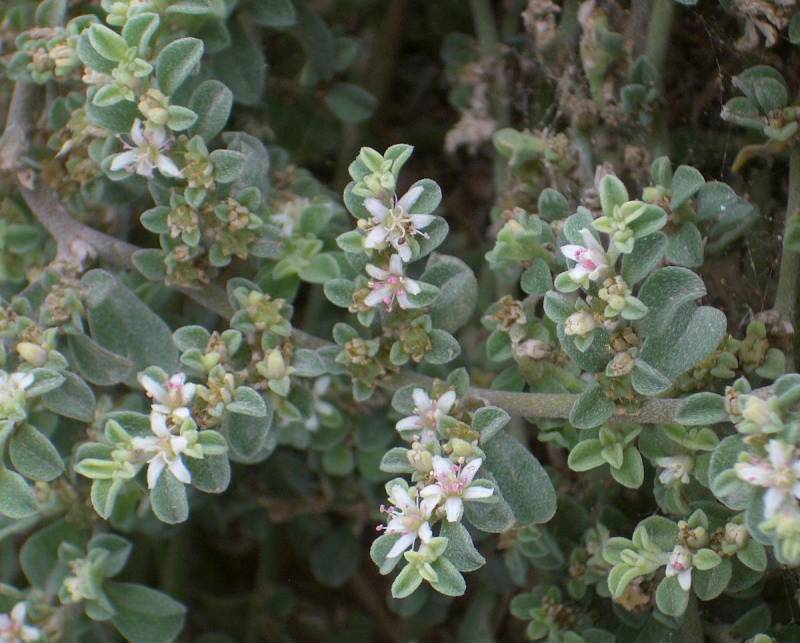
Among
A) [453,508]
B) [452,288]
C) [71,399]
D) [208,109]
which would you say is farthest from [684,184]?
[71,399]

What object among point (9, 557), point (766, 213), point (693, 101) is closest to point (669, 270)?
point (766, 213)

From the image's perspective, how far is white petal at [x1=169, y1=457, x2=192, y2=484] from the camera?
132 cm

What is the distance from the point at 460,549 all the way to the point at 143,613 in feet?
2.19

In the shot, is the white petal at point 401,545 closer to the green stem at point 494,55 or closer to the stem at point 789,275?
the stem at point 789,275

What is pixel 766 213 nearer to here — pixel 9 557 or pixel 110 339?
pixel 110 339

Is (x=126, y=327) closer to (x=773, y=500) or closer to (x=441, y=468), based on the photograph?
(x=441, y=468)

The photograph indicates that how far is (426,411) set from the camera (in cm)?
147

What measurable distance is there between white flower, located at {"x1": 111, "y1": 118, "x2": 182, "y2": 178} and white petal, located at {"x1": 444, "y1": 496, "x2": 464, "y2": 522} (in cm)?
61

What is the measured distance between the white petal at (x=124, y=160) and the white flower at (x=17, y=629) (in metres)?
0.70

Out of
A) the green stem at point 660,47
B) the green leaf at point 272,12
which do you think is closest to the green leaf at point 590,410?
the green stem at point 660,47

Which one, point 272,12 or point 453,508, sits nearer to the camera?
point 453,508

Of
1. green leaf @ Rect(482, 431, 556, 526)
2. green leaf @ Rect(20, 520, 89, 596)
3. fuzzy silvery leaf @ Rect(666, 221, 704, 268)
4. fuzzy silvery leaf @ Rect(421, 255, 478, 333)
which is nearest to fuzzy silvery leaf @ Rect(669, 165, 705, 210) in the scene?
fuzzy silvery leaf @ Rect(666, 221, 704, 268)

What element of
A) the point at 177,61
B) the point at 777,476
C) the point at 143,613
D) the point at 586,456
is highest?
the point at 177,61

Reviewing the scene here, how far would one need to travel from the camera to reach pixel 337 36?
7.13 feet
